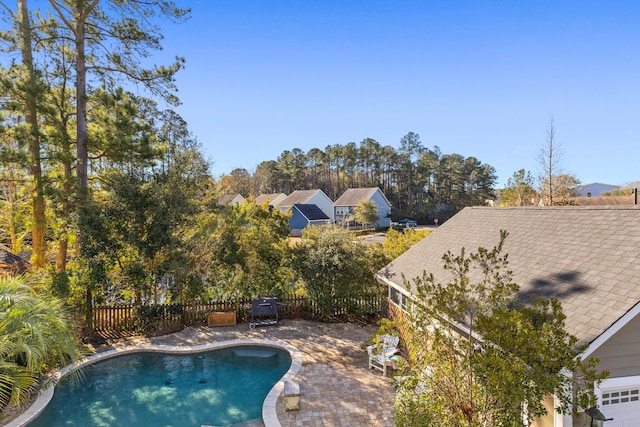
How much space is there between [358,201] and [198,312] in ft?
134

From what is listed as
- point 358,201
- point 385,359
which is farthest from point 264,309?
point 358,201

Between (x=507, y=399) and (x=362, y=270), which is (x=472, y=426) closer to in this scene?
(x=507, y=399)

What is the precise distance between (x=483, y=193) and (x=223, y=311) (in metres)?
65.2

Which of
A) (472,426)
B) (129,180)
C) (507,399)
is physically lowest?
(472,426)

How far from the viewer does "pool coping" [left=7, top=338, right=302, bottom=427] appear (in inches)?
287

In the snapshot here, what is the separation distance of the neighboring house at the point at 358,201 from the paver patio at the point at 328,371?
3997 cm

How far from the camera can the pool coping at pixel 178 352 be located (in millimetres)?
7293

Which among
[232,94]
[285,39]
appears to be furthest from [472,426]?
[232,94]

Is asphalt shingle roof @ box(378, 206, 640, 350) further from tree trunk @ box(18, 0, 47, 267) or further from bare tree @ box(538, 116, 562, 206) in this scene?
bare tree @ box(538, 116, 562, 206)

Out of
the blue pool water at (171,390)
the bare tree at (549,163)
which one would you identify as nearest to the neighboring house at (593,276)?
the blue pool water at (171,390)

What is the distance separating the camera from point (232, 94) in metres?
21.7

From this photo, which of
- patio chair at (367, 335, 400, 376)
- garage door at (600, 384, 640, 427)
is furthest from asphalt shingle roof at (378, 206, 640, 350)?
patio chair at (367, 335, 400, 376)

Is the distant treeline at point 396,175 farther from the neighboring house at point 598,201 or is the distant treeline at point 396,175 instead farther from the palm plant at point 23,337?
the palm plant at point 23,337

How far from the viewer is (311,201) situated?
53.7 m
